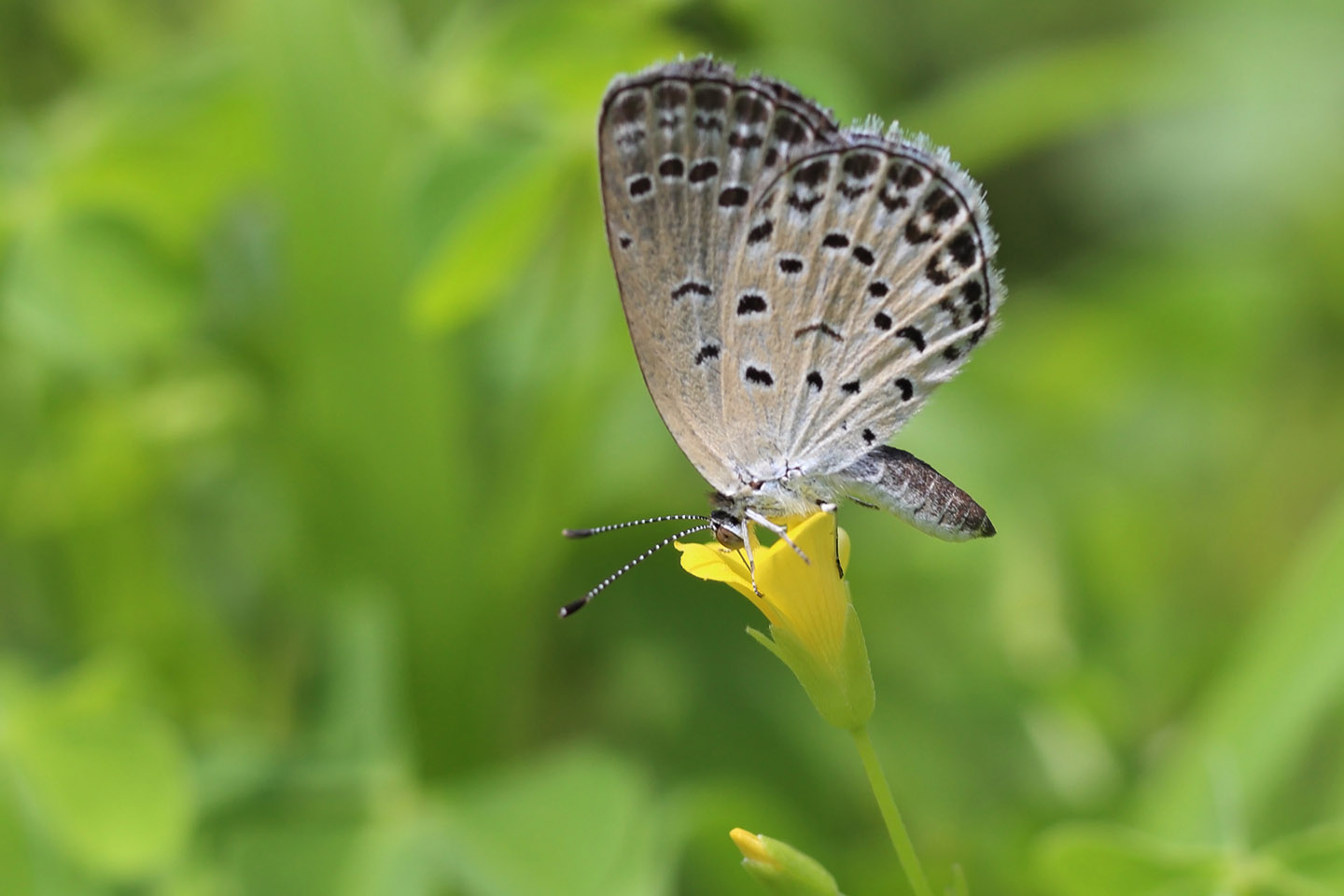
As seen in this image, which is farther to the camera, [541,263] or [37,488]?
[541,263]

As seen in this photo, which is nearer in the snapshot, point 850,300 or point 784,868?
point 784,868

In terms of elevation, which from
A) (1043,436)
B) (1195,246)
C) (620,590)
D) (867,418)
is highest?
(1195,246)

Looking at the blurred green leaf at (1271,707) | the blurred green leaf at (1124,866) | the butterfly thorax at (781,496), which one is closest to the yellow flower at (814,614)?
the butterfly thorax at (781,496)

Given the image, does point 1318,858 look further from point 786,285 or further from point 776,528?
point 786,285

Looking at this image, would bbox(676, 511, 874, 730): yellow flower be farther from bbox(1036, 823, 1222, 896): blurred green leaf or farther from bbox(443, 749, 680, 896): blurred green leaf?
bbox(443, 749, 680, 896): blurred green leaf

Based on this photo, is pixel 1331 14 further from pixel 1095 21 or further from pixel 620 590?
pixel 620 590

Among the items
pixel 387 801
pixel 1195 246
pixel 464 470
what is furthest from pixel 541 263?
pixel 1195 246

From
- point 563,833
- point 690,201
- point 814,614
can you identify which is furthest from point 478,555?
point 814,614
